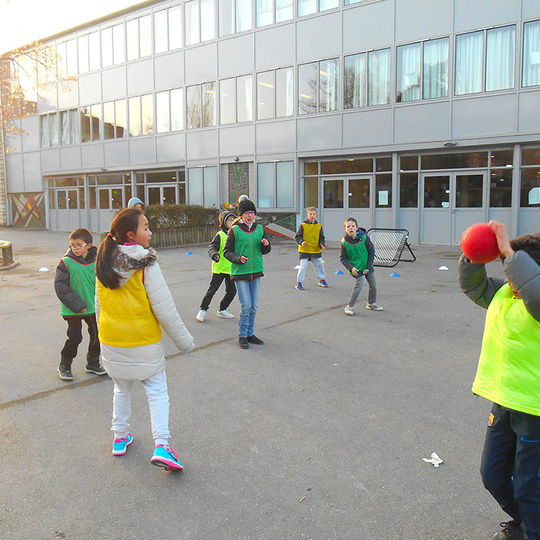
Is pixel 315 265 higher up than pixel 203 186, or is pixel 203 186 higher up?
pixel 203 186

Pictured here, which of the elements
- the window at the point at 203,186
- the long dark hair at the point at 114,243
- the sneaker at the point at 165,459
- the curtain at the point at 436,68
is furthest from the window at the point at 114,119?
the sneaker at the point at 165,459

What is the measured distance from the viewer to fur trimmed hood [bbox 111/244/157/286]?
3.37 m

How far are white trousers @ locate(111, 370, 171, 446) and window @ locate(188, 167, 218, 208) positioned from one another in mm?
20973

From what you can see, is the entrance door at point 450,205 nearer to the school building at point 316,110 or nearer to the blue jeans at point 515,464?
the school building at point 316,110

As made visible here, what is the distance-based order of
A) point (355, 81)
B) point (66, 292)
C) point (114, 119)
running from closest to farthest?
1. point (66, 292)
2. point (355, 81)
3. point (114, 119)

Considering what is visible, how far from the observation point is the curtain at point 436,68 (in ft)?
58.8

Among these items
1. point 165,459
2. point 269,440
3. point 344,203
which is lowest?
point 269,440

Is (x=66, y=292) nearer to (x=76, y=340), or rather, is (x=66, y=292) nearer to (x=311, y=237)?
A: (x=76, y=340)

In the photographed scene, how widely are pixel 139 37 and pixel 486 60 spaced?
1702 cm

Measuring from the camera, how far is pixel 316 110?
68.4 ft

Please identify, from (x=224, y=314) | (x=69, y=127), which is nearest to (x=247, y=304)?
(x=224, y=314)

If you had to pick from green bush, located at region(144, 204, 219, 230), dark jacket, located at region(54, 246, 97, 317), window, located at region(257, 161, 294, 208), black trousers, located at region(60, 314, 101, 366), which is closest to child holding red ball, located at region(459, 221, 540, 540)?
dark jacket, located at region(54, 246, 97, 317)

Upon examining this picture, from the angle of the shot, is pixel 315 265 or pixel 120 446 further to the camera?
pixel 315 265

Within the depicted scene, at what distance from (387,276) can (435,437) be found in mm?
8246
